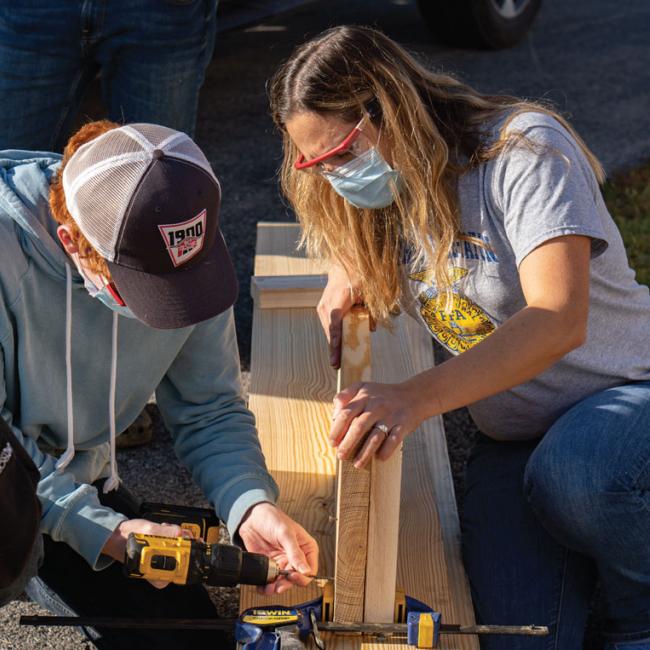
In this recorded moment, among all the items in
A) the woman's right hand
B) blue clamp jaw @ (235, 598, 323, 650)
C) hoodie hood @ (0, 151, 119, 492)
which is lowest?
blue clamp jaw @ (235, 598, 323, 650)

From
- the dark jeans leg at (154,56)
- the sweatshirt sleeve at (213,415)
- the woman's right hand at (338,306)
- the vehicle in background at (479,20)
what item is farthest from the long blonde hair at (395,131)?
the vehicle in background at (479,20)

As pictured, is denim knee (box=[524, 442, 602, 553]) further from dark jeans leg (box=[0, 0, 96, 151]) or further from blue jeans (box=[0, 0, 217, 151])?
dark jeans leg (box=[0, 0, 96, 151])

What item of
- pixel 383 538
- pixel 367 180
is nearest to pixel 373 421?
pixel 383 538

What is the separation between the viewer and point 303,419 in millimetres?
2816

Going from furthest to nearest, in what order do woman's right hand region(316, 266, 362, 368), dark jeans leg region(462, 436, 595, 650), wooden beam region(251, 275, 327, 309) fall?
wooden beam region(251, 275, 327, 309)
woman's right hand region(316, 266, 362, 368)
dark jeans leg region(462, 436, 595, 650)

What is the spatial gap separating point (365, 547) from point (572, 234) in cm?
77

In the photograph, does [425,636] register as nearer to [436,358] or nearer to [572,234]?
[572,234]

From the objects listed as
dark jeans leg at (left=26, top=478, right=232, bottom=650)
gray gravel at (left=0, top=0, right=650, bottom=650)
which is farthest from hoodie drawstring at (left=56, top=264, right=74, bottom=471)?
gray gravel at (left=0, top=0, right=650, bottom=650)

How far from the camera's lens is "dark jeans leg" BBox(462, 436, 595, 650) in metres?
2.19

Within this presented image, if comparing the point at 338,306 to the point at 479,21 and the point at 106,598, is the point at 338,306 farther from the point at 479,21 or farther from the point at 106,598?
the point at 479,21

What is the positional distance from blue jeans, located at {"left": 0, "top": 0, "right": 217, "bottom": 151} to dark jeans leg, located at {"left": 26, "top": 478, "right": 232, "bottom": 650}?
59.3 inches

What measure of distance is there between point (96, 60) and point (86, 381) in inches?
52.9

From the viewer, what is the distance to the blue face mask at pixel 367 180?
2105 millimetres

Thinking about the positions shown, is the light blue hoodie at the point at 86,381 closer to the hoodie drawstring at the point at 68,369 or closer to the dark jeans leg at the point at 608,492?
the hoodie drawstring at the point at 68,369
